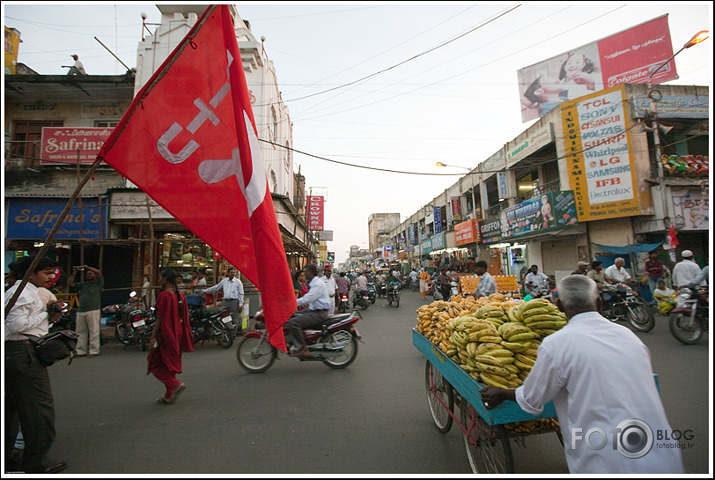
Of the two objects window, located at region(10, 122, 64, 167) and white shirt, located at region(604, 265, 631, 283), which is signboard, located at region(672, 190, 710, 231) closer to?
white shirt, located at region(604, 265, 631, 283)

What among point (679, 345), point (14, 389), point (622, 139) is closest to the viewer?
point (14, 389)

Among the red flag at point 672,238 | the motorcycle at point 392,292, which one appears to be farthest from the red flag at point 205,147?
the red flag at point 672,238

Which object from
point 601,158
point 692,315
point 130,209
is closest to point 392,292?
point 692,315

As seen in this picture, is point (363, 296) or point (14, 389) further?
→ point (363, 296)

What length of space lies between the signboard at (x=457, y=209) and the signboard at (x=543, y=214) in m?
7.70

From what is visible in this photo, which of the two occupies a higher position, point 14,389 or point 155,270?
point 155,270

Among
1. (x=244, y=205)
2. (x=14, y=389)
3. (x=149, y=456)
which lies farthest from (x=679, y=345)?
(x=14, y=389)

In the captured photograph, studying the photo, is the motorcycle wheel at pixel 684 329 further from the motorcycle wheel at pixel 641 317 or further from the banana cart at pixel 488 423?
the banana cart at pixel 488 423

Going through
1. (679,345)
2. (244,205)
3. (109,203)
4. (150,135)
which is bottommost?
(679,345)

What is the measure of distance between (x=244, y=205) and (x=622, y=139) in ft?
48.3

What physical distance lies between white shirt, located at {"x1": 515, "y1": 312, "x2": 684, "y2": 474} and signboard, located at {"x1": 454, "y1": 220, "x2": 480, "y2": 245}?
20.3 m

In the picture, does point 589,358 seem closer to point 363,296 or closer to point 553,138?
point 363,296

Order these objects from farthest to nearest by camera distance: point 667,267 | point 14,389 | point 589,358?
point 667,267 < point 14,389 < point 589,358

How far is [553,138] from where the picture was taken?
578 inches
